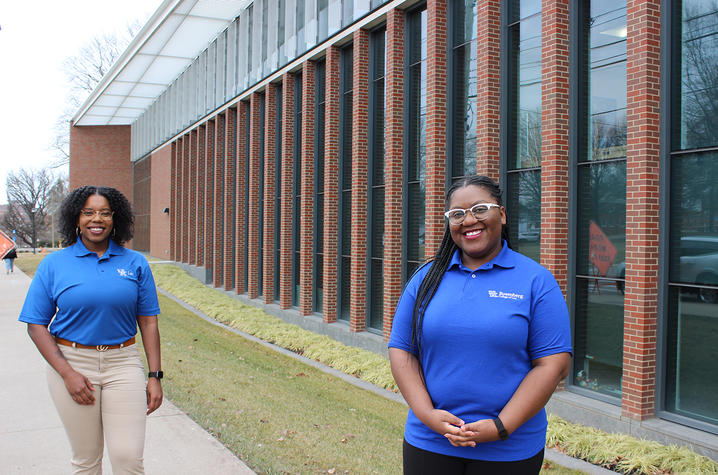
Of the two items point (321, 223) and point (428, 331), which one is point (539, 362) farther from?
point (321, 223)

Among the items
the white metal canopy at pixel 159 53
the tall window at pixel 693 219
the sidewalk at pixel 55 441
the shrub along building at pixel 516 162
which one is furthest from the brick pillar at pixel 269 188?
the tall window at pixel 693 219

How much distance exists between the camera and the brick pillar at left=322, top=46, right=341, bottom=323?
46.4ft

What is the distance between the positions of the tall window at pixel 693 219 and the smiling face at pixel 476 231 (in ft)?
15.9

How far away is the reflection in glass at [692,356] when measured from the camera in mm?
6629

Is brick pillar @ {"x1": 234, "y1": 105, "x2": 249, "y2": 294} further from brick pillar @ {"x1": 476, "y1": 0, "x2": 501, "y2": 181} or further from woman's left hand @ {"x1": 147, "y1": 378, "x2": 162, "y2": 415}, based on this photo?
woman's left hand @ {"x1": 147, "y1": 378, "x2": 162, "y2": 415}

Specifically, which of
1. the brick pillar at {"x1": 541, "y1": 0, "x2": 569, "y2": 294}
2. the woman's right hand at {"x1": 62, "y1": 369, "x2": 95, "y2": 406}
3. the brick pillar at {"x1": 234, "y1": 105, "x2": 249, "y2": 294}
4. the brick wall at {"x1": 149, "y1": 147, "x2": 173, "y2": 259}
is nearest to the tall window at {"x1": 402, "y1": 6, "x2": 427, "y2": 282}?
the brick pillar at {"x1": 541, "y1": 0, "x2": 569, "y2": 294}

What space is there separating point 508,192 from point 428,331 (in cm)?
692

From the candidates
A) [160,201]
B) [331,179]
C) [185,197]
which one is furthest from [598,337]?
[160,201]

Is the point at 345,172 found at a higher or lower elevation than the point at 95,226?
higher

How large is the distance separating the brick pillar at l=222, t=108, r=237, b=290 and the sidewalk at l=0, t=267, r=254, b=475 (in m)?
12.6

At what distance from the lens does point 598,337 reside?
7910mm

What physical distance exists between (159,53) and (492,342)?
25.7m

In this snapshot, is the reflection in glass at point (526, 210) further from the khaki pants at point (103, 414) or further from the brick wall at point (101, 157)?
the brick wall at point (101, 157)

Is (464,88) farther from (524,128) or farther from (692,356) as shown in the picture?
(692,356)
